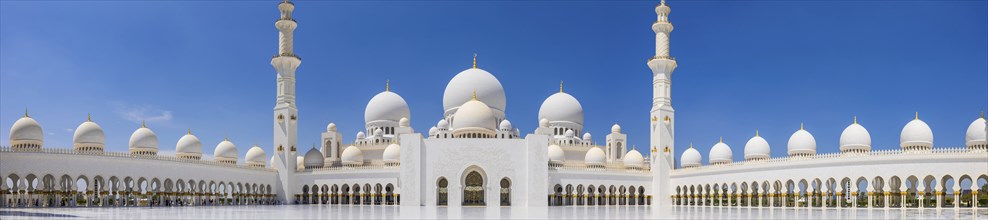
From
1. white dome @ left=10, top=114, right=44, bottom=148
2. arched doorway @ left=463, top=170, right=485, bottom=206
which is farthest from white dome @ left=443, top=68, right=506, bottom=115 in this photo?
white dome @ left=10, top=114, right=44, bottom=148

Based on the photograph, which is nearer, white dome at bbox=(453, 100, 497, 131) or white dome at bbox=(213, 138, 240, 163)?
white dome at bbox=(453, 100, 497, 131)

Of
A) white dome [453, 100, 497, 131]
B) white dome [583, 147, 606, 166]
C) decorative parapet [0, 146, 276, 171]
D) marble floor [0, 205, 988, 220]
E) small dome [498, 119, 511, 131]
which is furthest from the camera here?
small dome [498, 119, 511, 131]

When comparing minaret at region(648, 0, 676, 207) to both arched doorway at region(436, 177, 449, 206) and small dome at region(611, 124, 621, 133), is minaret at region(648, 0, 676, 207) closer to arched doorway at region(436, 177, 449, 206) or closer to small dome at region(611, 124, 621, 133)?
small dome at region(611, 124, 621, 133)

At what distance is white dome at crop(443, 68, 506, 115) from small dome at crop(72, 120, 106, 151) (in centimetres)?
1508

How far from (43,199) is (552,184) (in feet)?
59.7

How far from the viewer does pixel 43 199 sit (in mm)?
26938

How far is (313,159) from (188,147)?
527cm

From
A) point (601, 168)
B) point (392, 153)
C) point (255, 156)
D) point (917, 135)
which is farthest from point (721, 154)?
point (255, 156)

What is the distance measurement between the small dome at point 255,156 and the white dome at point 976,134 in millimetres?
28360

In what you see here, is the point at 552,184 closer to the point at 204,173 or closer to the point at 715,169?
the point at 715,169

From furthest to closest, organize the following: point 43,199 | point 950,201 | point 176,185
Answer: point 176,185 → point 950,201 → point 43,199

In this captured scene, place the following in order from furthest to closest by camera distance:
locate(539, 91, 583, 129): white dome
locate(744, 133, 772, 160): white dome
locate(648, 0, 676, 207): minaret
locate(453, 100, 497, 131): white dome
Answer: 1. locate(539, 91, 583, 129): white dome
2. locate(648, 0, 676, 207): minaret
3. locate(744, 133, 772, 160): white dome
4. locate(453, 100, 497, 131): white dome

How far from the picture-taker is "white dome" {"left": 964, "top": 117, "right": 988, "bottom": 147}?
28.6 metres

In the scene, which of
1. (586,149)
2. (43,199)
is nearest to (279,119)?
(43,199)
